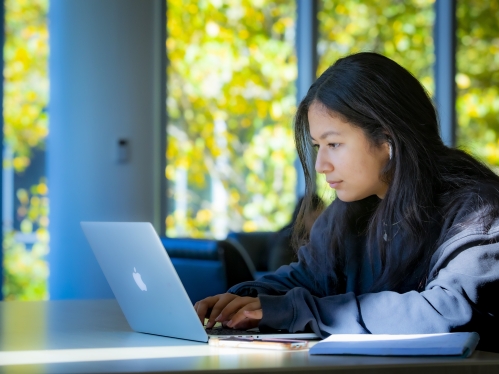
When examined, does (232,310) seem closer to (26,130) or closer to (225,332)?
(225,332)

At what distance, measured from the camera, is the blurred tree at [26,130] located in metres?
4.73

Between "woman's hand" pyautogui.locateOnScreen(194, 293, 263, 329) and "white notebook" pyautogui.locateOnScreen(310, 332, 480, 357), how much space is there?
0.23 m

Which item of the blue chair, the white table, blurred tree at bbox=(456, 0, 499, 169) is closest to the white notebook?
the white table

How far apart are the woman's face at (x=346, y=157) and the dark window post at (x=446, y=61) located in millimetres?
4556

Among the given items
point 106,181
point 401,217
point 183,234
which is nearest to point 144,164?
point 106,181

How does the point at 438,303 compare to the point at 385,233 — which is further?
the point at 385,233

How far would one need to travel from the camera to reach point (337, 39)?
5637 millimetres

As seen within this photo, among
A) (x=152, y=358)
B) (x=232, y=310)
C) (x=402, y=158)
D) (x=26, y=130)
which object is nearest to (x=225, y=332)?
(x=232, y=310)

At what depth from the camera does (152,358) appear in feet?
3.62

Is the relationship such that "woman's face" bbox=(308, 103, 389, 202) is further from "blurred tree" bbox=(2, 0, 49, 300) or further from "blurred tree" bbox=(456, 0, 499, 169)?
"blurred tree" bbox=(456, 0, 499, 169)

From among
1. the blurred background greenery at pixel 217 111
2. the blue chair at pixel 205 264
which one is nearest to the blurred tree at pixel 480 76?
the blurred background greenery at pixel 217 111

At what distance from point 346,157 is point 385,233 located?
0.18 metres

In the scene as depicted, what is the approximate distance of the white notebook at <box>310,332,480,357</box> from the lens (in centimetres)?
109

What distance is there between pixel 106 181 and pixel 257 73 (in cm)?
144
